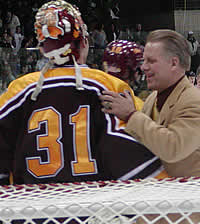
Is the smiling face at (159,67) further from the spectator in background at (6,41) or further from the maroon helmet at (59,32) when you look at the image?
the spectator in background at (6,41)

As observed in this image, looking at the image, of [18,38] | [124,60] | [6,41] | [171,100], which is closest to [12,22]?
[18,38]

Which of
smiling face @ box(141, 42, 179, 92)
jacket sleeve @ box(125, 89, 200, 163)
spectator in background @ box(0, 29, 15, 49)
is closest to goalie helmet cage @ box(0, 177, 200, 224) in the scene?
jacket sleeve @ box(125, 89, 200, 163)

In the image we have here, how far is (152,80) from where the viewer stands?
1.83 meters

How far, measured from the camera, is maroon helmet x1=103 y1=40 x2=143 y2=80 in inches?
86.0

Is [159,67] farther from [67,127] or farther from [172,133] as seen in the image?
[67,127]

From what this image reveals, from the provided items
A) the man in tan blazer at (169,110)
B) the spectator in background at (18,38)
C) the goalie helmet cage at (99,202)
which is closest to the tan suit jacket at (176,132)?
the man in tan blazer at (169,110)

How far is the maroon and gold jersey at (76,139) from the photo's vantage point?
1.67 meters

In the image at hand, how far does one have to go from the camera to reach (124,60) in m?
2.19

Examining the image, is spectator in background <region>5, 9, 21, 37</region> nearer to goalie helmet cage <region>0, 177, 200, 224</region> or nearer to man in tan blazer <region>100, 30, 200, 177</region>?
man in tan blazer <region>100, 30, 200, 177</region>

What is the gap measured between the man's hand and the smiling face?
0.19 meters

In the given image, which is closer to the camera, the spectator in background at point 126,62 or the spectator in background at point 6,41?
the spectator in background at point 126,62

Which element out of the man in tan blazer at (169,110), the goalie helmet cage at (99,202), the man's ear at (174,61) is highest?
the man's ear at (174,61)

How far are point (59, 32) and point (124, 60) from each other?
1.62ft

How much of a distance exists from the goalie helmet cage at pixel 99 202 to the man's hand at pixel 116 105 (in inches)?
13.9
